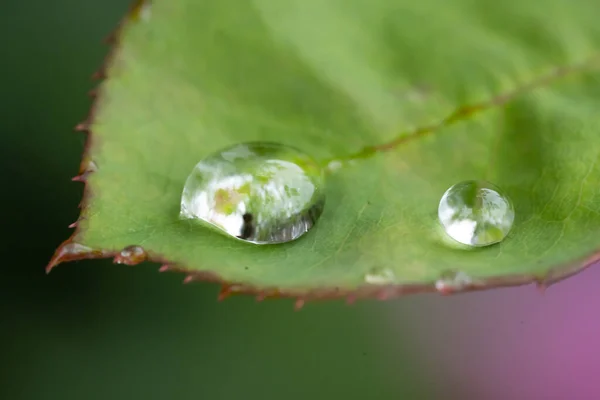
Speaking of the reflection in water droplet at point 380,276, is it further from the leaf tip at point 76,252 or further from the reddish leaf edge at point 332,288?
the leaf tip at point 76,252

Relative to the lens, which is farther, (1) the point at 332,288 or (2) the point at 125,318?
(2) the point at 125,318

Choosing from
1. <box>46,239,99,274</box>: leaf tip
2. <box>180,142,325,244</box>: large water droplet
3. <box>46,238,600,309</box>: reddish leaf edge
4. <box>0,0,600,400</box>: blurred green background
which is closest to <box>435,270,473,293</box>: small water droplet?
<box>46,238,600,309</box>: reddish leaf edge

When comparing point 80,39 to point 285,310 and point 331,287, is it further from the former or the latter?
point 331,287

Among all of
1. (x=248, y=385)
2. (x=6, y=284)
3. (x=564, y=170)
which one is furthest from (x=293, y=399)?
(x=564, y=170)

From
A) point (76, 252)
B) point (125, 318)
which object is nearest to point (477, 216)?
point (76, 252)

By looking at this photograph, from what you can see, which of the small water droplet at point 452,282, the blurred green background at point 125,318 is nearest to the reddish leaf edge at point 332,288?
the small water droplet at point 452,282

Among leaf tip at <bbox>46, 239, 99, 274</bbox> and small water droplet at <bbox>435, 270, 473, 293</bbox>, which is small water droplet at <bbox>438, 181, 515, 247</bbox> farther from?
leaf tip at <bbox>46, 239, 99, 274</bbox>

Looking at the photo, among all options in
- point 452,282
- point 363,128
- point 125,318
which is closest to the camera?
point 452,282

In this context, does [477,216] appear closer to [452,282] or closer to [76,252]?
[452,282]
